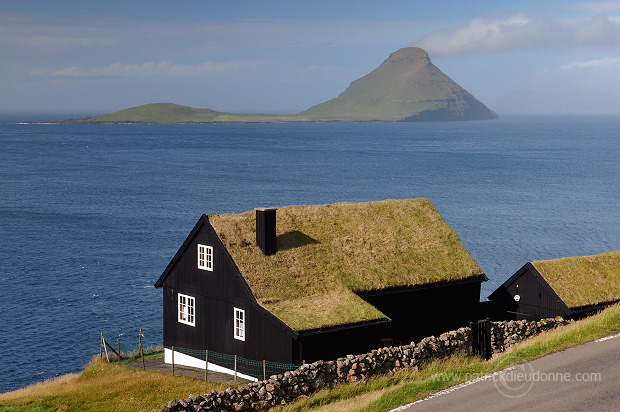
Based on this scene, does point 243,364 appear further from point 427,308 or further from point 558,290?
point 558,290

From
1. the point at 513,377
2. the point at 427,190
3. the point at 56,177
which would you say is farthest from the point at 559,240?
the point at 56,177

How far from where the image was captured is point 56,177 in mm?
165750

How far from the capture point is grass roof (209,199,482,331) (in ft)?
115

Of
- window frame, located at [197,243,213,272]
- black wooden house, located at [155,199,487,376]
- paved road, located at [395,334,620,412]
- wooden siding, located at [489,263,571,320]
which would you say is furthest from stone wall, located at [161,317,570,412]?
window frame, located at [197,243,213,272]

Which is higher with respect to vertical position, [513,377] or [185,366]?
[513,377]

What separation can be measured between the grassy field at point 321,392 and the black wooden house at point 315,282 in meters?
3.32

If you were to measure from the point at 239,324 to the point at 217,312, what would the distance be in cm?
178

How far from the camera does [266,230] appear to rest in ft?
121

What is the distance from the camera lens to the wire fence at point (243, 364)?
33.4m

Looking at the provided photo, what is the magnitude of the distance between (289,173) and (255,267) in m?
141

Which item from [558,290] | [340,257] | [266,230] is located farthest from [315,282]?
[558,290]

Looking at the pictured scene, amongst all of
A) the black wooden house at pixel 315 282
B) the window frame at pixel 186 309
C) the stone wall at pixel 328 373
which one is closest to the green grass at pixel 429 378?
the stone wall at pixel 328 373

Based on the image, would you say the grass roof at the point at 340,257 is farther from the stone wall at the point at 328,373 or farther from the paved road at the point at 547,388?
the paved road at the point at 547,388

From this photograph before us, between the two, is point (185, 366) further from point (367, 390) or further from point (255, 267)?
point (367, 390)
